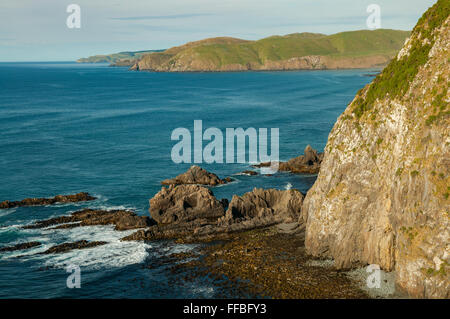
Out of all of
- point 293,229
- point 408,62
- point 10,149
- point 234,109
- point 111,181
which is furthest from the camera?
point 234,109

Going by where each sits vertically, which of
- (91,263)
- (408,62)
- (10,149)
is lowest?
(91,263)

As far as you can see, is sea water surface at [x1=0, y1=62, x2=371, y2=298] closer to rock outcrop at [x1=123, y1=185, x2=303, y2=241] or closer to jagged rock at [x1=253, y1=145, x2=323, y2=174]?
rock outcrop at [x1=123, y1=185, x2=303, y2=241]

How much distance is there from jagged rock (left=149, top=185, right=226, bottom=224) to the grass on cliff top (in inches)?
1023

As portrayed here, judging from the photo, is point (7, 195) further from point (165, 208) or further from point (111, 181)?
point (165, 208)

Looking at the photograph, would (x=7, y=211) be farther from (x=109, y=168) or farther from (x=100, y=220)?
(x=109, y=168)

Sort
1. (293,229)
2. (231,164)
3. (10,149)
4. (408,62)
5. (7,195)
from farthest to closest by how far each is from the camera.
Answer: (10,149)
(231,164)
(7,195)
(293,229)
(408,62)

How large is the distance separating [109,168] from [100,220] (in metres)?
30.5

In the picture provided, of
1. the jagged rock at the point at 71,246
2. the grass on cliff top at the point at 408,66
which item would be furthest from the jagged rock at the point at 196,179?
the grass on cliff top at the point at 408,66

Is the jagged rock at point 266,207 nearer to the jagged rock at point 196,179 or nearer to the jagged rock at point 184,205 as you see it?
the jagged rock at point 184,205

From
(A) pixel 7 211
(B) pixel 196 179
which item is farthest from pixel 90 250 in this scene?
(B) pixel 196 179

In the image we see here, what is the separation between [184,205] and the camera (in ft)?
213

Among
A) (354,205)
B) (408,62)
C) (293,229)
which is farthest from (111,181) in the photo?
(408,62)

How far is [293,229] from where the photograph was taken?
56.1 metres
